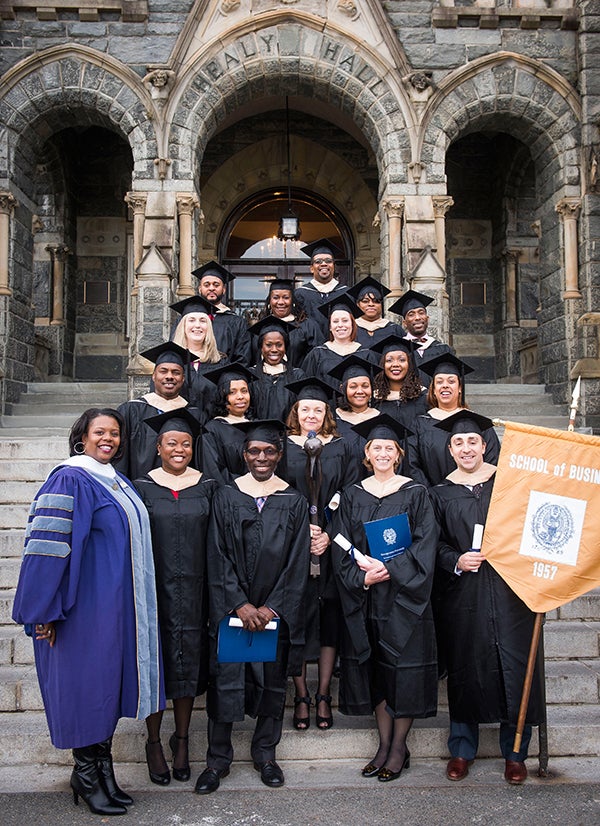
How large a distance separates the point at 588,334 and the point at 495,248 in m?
3.70

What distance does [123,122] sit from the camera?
31.9 ft

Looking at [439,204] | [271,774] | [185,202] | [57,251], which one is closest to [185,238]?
[185,202]

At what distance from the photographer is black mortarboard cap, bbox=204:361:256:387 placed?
527 cm

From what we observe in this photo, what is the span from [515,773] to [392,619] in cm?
102

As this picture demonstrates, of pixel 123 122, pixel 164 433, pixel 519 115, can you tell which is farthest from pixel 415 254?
pixel 164 433

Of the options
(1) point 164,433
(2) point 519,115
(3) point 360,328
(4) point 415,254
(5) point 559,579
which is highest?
(2) point 519,115

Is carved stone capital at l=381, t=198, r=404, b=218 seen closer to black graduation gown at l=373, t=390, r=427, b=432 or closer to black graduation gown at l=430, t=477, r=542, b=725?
black graduation gown at l=373, t=390, r=427, b=432

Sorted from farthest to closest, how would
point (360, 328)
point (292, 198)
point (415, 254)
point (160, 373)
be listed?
point (292, 198)
point (415, 254)
point (360, 328)
point (160, 373)

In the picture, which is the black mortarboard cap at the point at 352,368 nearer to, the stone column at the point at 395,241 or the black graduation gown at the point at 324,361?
the black graduation gown at the point at 324,361

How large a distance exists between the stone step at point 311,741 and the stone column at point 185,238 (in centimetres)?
628

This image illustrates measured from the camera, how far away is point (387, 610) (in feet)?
13.5

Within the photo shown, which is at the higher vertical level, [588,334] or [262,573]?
[588,334]

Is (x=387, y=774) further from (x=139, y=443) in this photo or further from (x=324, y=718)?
(x=139, y=443)

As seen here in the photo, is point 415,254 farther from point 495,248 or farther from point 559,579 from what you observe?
point 559,579
